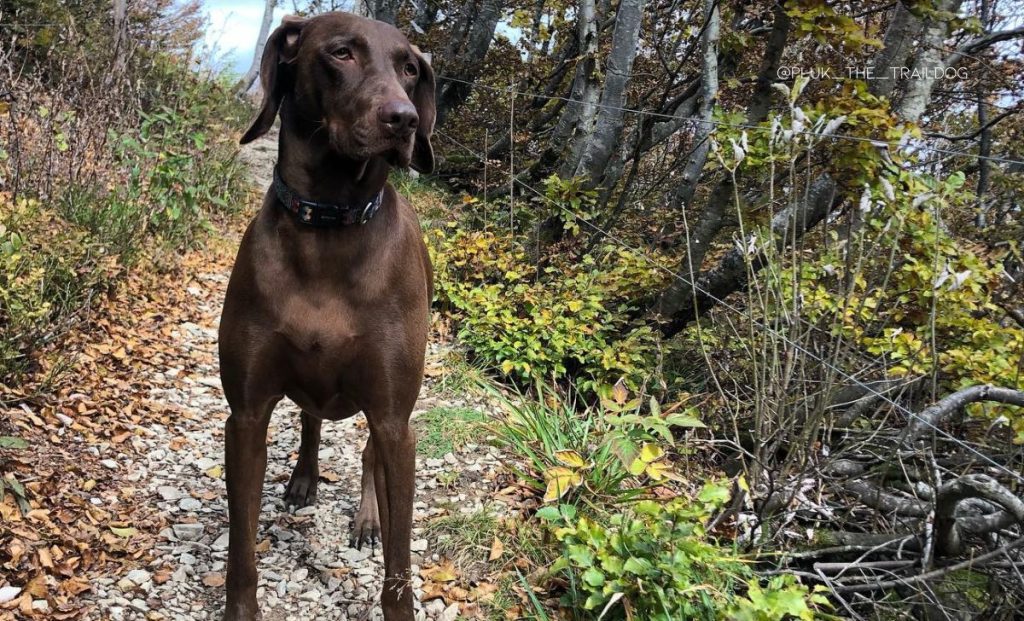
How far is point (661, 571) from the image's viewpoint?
96.4 inches

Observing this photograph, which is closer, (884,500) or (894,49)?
(884,500)

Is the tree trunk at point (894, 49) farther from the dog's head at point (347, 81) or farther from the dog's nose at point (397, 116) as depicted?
the dog's nose at point (397, 116)

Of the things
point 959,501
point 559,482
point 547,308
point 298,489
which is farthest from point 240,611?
point 547,308

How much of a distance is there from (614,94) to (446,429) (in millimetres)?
2972

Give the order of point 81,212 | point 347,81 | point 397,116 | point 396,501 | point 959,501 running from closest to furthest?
point 397,116 → point 347,81 → point 396,501 → point 959,501 → point 81,212

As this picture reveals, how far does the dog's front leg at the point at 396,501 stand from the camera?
2297 millimetres

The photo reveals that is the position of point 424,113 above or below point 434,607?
above

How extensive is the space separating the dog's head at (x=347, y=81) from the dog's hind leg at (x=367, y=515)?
4.71 feet

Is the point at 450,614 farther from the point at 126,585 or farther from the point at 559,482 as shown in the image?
the point at 126,585

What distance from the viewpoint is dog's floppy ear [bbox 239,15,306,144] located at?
7.22ft

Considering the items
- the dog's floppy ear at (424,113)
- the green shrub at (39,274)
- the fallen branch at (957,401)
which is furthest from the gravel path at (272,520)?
the fallen branch at (957,401)

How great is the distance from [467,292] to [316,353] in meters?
3.22

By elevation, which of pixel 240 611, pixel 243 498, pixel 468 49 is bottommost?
pixel 240 611

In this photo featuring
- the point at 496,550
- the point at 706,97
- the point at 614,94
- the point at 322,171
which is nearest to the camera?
the point at 322,171
